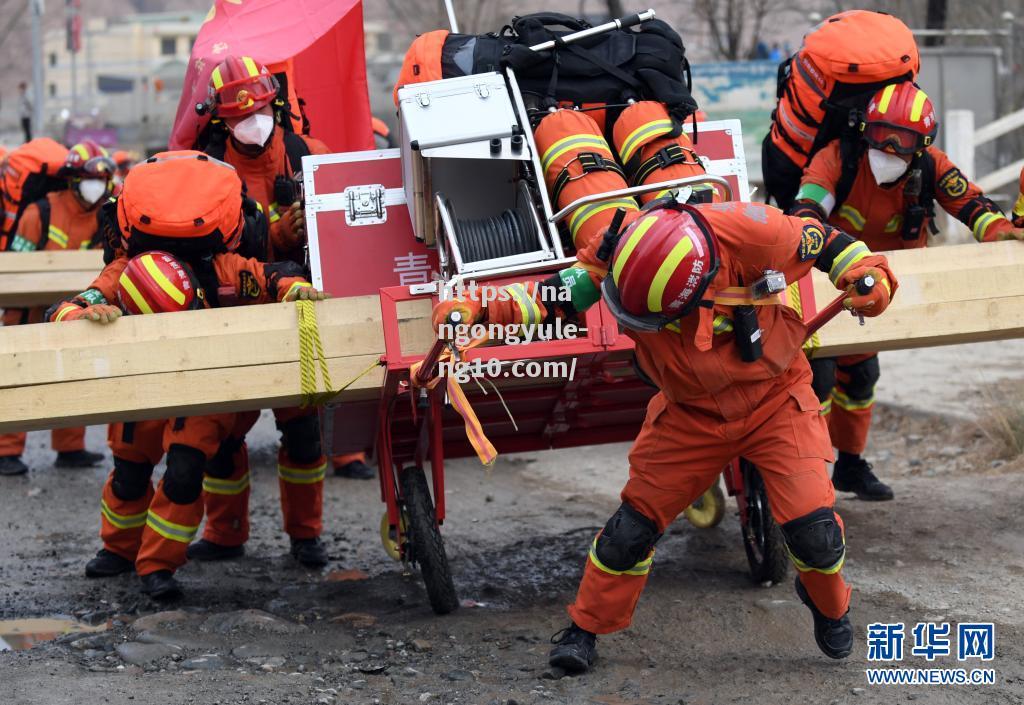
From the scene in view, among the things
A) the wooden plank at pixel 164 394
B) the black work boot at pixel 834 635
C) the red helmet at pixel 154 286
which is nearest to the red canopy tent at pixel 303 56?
the red helmet at pixel 154 286

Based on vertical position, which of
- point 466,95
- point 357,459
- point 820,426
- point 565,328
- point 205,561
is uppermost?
point 466,95

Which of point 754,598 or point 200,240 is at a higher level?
point 200,240

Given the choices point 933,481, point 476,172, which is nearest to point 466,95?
point 476,172

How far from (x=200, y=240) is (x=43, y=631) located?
1773mm

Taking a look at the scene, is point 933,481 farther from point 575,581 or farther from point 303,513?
point 303,513

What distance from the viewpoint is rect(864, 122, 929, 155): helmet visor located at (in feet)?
19.9

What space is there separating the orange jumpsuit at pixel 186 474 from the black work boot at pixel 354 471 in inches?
78.9

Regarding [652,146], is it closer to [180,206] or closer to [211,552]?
[180,206]

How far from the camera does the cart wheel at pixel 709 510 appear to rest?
675cm

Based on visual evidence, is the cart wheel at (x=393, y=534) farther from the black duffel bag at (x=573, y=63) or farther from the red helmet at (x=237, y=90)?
the red helmet at (x=237, y=90)

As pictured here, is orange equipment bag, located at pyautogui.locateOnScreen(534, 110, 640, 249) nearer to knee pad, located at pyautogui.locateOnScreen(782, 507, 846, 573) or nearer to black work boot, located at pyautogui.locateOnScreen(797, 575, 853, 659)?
knee pad, located at pyautogui.locateOnScreen(782, 507, 846, 573)

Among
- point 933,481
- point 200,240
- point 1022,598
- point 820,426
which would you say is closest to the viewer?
point 820,426

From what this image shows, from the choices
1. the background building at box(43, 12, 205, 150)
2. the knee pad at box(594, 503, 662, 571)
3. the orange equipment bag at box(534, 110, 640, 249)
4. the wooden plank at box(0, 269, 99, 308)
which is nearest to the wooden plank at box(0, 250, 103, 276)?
the wooden plank at box(0, 269, 99, 308)

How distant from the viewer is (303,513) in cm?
699
